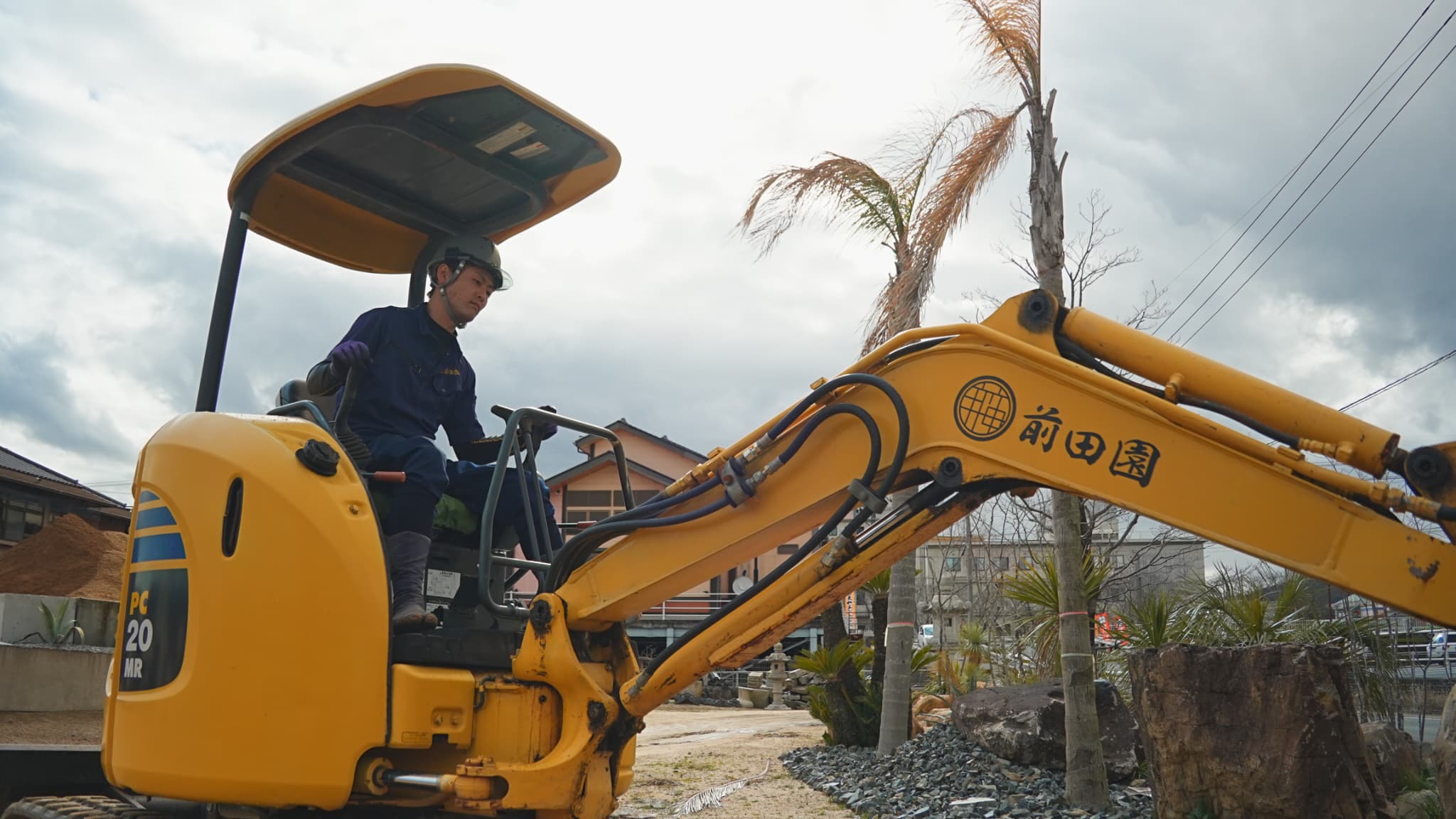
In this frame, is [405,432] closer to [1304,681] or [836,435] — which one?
[836,435]

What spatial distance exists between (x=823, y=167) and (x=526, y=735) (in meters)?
9.16

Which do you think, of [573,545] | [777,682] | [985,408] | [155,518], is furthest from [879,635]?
[777,682]

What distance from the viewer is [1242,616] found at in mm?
8109

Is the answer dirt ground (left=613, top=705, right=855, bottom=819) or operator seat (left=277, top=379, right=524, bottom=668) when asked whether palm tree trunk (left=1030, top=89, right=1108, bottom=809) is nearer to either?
dirt ground (left=613, top=705, right=855, bottom=819)

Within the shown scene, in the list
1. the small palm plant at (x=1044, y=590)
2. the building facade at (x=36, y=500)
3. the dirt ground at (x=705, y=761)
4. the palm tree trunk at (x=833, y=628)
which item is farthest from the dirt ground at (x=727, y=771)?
the building facade at (x=36, y=500)

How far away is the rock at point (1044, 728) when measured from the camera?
7.59 metres

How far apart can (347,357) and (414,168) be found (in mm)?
1182

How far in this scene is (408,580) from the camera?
3777mm

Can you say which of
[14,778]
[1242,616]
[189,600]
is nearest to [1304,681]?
[1242,616]

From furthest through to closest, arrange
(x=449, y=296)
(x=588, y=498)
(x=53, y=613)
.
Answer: (x=588, y=498), (x=53, y=613), (x=449, y=296)

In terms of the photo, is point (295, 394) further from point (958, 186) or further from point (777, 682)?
point (777, 682)

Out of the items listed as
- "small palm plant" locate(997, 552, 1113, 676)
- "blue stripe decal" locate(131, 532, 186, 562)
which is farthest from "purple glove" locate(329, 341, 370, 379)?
"small palm plant" locate(997, 552, 1113, 676)

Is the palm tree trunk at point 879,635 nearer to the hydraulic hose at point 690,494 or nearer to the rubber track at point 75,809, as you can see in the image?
the hydraulic hose at point 690,494

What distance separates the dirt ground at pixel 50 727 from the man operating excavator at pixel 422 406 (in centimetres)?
275
